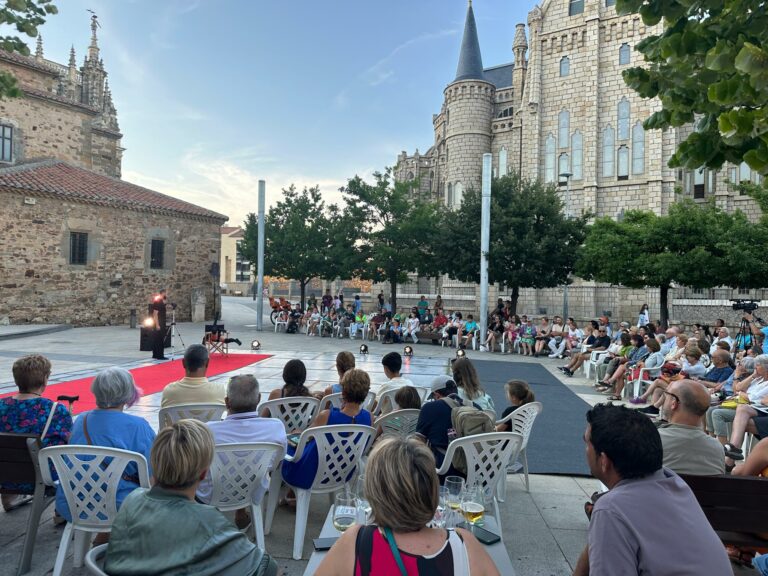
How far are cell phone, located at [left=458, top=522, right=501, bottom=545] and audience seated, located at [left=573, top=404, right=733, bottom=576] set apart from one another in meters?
0.40

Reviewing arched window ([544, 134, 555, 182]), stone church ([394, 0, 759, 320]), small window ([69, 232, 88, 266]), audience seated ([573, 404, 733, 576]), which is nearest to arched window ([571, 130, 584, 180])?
stone church ([394, 0, 759, 320])

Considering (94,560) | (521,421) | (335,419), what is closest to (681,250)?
(521,421)

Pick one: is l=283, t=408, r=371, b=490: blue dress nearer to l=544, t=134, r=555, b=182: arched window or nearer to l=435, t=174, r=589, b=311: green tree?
l=435, t=174, r=589, b=311: green tree

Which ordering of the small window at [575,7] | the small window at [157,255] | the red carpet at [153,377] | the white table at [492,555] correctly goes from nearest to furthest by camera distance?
the white table at [492,555] → the red carpet at [153,377] → the small window at [157,255] → the small window at [575,7]

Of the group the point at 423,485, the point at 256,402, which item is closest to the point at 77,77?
the point at 256,402

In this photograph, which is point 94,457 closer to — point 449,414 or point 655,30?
point 449,414

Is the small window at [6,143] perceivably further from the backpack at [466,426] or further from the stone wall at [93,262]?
the backpack at [466,426]

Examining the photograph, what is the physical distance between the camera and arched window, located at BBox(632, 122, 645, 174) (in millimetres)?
29297

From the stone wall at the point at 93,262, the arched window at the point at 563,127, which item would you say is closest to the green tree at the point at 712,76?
the stone wall at the point at 93,262

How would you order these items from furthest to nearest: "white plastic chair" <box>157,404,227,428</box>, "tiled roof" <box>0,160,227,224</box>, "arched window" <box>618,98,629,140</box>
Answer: "arched window" <box>618,98,629,140</box> < "tiled roof" <box>0,160,227,224</box> < "white plastic chair" <box>157,404,227,428</box>

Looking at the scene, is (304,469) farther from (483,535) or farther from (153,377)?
(153,377)

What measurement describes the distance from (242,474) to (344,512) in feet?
3.21

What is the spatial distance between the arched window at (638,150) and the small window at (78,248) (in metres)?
28.4

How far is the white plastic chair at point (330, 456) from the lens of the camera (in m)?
3.56
